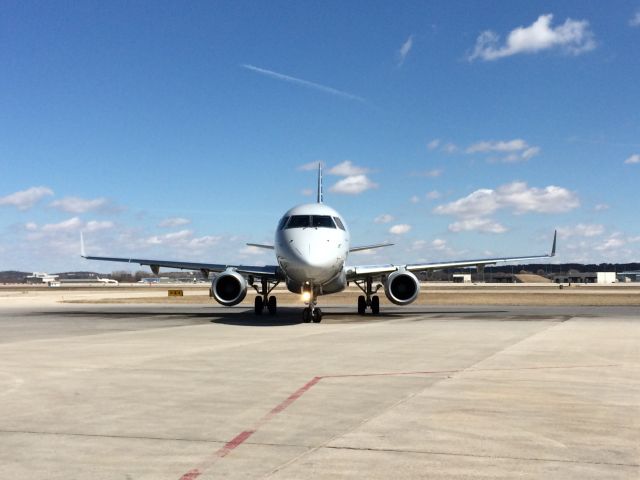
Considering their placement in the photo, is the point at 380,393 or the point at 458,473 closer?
the point at 458,473

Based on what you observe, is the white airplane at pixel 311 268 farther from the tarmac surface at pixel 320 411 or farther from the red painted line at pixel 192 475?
the red painted line at pixel 192 475

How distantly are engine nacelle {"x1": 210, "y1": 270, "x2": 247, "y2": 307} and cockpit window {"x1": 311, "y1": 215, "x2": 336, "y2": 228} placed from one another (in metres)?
4.41

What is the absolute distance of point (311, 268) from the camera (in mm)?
21672

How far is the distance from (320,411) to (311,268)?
46.1 feet

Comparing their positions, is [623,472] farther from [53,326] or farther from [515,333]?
[53,326]

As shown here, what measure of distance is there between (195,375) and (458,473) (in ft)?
20.5

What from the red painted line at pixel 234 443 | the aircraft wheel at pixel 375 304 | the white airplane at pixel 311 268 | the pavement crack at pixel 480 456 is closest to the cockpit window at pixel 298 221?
the white airplane at pixel 311 268

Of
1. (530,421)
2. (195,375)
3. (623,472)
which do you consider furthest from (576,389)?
(195,375)

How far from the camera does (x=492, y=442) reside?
6176mm

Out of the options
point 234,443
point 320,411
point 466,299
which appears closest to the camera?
point 234,443

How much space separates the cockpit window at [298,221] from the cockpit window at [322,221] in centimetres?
22

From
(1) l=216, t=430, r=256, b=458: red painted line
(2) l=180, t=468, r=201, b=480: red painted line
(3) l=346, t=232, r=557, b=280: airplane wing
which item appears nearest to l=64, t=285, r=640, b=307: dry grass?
(3) l=346, t=232, r=557, b=280: airplane wing

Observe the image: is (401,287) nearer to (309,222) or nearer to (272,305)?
(309,222)

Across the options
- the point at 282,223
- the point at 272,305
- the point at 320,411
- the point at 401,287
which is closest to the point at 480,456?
the point at 320,411
